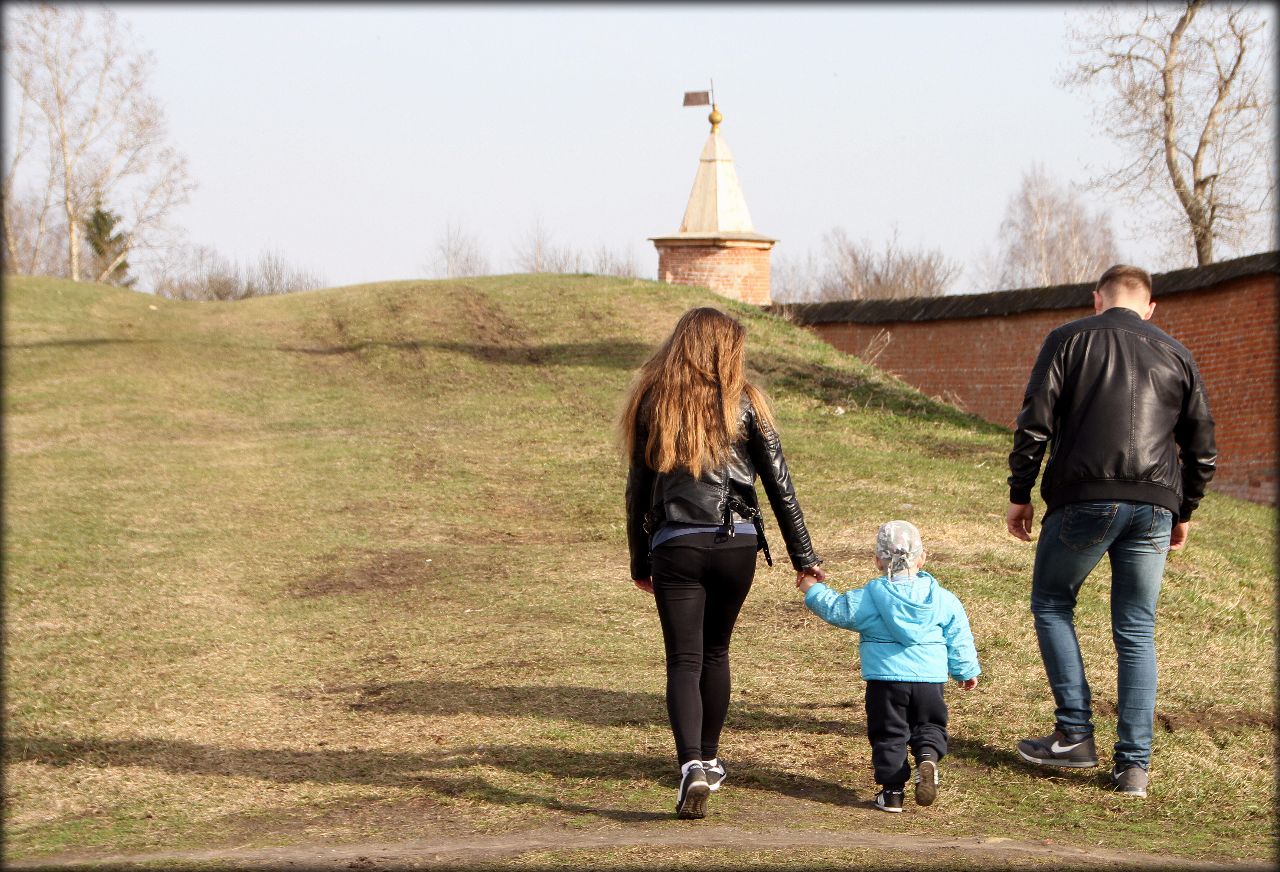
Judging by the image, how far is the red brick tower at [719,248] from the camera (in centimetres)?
2742

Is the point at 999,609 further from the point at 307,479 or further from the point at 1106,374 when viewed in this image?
the point at 307,479

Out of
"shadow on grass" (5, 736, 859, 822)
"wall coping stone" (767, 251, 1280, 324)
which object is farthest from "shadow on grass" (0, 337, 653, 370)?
"shadow on grass" (5, 736, 859, 822)

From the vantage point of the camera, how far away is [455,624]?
8.42 meters

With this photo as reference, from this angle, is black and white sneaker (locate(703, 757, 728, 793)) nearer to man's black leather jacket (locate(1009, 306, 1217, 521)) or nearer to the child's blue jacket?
the child's blue jacket

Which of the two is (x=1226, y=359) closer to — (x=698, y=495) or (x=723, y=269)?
(x=723, y=269)

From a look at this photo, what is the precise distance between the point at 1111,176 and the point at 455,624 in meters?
25.7

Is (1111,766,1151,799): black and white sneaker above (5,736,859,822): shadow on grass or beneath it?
above

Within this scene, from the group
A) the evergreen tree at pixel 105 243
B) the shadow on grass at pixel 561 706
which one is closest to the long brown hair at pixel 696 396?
the shadow on grass at pixel 561 706

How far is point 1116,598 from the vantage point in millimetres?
5238

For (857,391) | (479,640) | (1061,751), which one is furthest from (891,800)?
(857,391)

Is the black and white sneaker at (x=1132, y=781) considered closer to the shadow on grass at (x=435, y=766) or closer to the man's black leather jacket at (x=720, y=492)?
the shadow on grass at (x=435, y=766)

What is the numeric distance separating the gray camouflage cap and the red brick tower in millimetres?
22644

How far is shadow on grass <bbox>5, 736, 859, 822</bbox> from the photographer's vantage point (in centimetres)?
520

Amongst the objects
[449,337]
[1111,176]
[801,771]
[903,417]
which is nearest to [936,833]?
[801,771]
